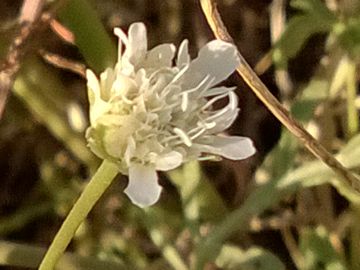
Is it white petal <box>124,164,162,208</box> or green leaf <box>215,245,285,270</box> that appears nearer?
white petal <box>124,164,162,208</box>

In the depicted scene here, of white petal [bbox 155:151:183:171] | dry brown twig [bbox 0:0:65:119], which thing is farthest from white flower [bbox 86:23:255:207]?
dry brown twig [bbox 0:0:65:119]

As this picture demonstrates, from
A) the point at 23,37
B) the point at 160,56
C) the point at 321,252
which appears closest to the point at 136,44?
the point at 160,56

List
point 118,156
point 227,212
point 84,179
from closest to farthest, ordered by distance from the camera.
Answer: point 118,156 → point 227,212 → point 84,179

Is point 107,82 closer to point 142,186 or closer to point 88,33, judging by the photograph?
point 142,186

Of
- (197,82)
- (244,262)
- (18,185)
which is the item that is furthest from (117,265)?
(18,185)

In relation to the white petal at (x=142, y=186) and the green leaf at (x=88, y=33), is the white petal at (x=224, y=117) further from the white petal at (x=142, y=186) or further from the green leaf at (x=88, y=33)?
the green leaf at (x=88, y=33)

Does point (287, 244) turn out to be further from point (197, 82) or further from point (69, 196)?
point (197, 82)

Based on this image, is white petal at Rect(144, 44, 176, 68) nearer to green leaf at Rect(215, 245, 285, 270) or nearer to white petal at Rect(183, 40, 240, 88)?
white petal at Rect(183, 40, 240, 88)
